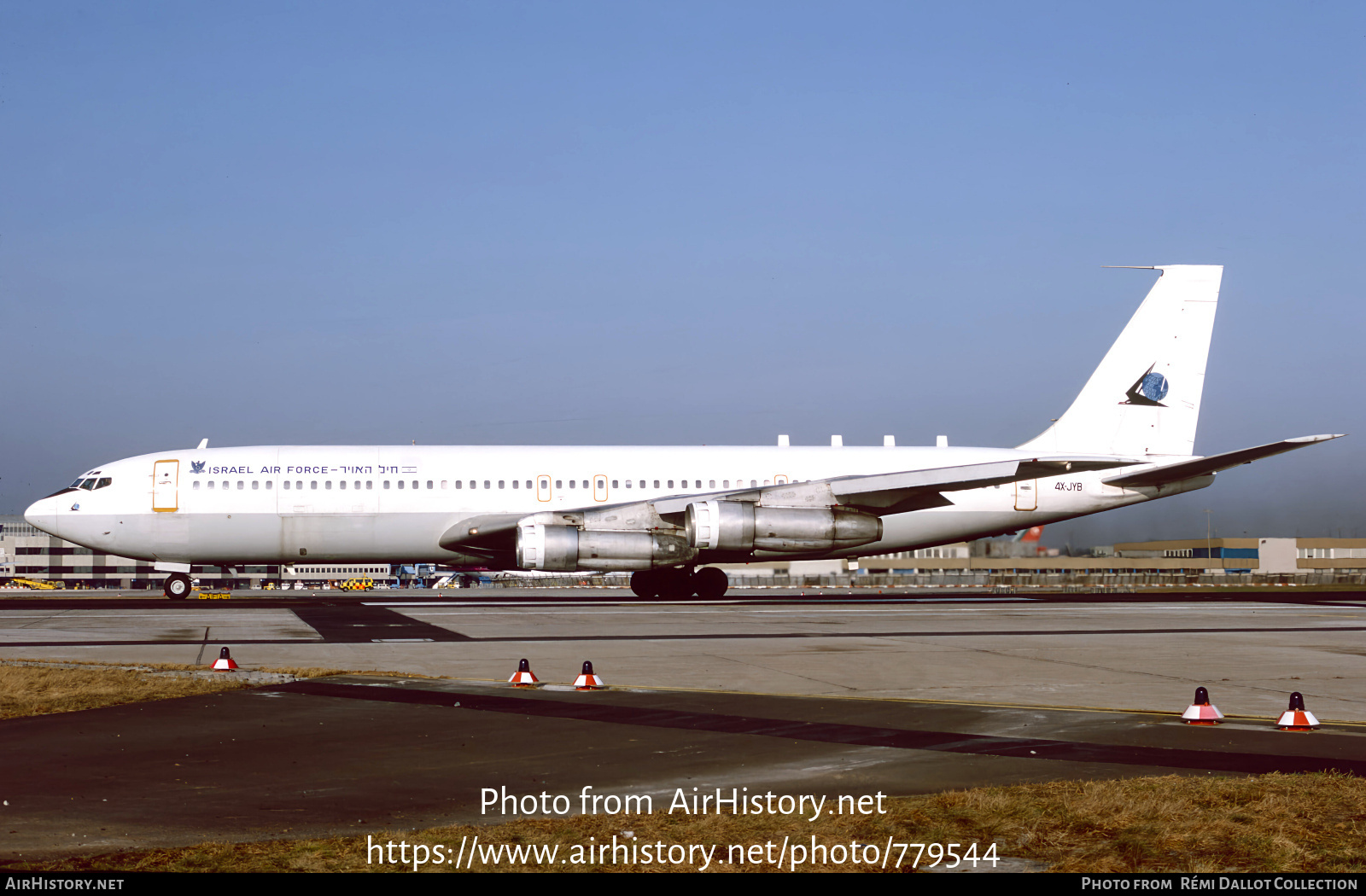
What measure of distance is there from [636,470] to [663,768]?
2654 cm

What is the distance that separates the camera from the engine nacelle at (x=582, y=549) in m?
31.6

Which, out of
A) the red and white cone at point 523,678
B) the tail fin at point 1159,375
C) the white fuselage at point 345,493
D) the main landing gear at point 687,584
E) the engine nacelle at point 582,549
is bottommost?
the main landing gear at point 687,584

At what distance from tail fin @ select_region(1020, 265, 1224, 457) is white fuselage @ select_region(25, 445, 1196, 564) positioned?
9093 millimetres

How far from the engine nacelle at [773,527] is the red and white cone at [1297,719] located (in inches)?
857

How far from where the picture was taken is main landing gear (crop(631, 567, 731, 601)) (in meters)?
35.7

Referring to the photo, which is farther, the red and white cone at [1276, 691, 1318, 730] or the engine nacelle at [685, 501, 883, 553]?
the engine nacelle at [685, 501, 883, 553]

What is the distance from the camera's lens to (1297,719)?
1091cm

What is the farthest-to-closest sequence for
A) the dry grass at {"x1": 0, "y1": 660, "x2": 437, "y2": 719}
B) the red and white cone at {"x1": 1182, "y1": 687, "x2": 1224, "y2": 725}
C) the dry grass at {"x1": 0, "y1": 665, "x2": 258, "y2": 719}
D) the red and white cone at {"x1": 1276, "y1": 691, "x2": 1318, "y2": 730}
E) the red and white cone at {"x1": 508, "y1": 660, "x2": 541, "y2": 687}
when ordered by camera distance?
the red and white cone at {"x1": 508, "y1": 660, "x2": 541, "y2": 687}
the dry grass at {"x1": 0, "y1": 660, "x2": 437, "y2": 719}
the dry grass at {"x1": 0, "y1": 665, "x2": 258, "y2": 719}
the red and white cone at {"x1": 1182, "y1": 687, "x2": 1224, "y2": 725}
the red and white cone at {"x1": 1276, "y1": 691, "x2": 1318, "y2": 730}

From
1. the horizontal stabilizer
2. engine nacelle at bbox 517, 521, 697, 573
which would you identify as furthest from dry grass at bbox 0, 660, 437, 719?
the horizontal stabilizer

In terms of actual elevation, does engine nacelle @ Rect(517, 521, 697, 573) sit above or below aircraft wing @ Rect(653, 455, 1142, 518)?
below

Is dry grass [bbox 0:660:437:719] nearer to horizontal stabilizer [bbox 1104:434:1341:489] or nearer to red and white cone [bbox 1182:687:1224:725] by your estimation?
red and white cone [bbox 1182:687:1224:725]

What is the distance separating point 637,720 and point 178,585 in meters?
27.8

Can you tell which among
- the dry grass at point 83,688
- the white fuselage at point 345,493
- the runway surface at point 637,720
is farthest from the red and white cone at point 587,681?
the white fuselage at point 345,493

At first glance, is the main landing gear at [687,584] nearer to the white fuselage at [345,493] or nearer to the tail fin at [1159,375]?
the white fuselage at [345,493]
